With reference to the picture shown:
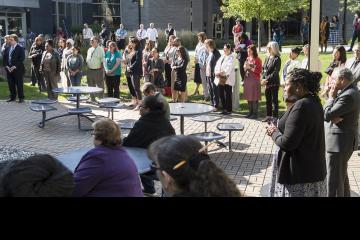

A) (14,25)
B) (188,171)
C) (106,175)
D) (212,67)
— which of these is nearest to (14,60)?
(212,67)

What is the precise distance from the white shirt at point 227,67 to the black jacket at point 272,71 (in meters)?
1.03

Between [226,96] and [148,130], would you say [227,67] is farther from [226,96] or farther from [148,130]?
[148,130]

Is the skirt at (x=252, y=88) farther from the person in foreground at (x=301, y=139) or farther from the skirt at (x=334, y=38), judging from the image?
the skirt at (x=334, y=38)

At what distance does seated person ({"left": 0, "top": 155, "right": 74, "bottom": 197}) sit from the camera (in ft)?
8.95

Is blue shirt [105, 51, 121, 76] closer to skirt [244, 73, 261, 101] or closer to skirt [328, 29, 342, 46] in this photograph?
skirt [244, 73, 261, 101]

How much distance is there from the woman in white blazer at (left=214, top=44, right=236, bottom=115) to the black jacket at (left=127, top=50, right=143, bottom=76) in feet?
7.39

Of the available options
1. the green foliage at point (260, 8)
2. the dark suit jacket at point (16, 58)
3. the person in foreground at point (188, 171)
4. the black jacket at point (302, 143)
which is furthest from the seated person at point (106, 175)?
the green foliage at point (260, 8)

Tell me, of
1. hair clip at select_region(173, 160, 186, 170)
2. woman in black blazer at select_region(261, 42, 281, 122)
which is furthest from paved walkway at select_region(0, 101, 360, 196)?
hair clip at select_region(173, 160, 186, 170)

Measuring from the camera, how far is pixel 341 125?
5.16m

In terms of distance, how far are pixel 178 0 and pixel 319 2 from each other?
34.0 metres

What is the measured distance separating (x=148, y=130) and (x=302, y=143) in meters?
2.16

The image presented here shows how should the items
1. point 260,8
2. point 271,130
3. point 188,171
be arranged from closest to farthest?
point 188,171, point 271,130, point 260,8
